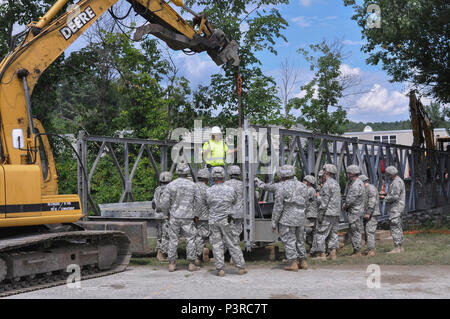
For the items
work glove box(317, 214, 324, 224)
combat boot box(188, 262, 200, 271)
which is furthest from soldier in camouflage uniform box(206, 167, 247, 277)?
work glove box(317, 214, 324, 224)

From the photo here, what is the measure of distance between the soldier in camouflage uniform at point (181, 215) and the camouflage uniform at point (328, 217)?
304cm

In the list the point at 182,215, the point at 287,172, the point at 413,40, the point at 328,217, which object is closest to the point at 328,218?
the point at 328,217

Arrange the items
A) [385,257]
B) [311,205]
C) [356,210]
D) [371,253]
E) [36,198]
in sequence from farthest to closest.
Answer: [356,210] → [371,253] → [311,205] → [385,257] → [36,198]

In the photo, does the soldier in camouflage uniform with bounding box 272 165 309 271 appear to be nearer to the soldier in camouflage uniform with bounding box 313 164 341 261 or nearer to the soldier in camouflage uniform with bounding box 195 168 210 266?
the soldier in camouflage uniform with bounding box 313 164 341 261

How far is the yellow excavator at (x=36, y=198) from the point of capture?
344 inches

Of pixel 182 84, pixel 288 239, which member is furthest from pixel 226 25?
pixel 288 239

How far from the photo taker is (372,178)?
1655 cm

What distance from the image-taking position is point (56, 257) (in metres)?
9.49

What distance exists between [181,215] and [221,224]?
2.94 ft

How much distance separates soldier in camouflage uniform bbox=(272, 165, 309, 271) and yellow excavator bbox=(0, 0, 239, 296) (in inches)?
126

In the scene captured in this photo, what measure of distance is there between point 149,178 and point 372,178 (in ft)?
27.3

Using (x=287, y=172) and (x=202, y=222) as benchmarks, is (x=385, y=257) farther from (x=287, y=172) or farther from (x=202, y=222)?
(x=202, y=222)

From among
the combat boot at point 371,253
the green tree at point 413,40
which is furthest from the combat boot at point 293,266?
the green tree at point 413,40

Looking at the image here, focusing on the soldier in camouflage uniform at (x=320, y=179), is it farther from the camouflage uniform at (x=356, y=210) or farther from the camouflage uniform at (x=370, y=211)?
the camouflage uniform at (x=370, y=211)
